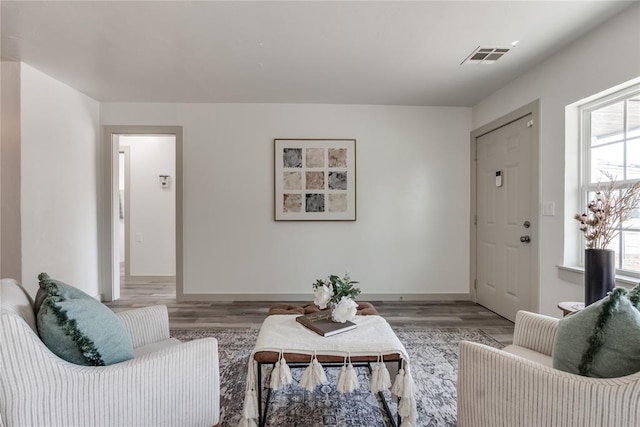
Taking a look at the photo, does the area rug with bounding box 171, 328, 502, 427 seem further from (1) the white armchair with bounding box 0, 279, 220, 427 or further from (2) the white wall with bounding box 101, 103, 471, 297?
(2) the white wall with bounding box 101, 103, 471, 297

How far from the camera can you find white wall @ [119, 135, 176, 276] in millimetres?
5062

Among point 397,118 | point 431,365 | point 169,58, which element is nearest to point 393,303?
point 431,365

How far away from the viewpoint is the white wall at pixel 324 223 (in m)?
3.85

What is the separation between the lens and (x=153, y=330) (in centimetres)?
176

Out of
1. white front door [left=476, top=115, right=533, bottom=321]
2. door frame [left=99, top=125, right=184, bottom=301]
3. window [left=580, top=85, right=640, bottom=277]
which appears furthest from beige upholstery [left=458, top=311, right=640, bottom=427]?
door frame [left=99, top=125, right=184, bottom=301]

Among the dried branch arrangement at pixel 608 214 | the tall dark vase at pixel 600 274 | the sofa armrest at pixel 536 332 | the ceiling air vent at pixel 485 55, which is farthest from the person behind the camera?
the ceiling air vent at pixel 485 55

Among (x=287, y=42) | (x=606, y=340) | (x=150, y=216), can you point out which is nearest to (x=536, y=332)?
(x=606, y=340)

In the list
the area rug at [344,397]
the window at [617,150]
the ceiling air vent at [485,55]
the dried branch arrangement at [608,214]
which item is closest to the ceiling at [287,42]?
the ceiling air vent at [485,55]

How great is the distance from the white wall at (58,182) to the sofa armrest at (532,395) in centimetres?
370

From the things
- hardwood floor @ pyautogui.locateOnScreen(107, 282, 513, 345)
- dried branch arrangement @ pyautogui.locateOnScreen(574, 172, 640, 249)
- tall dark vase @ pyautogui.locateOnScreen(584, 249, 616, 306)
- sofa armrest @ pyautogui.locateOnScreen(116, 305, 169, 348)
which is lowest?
hardwood floor @ pyautogui.locateOnScreen(107, 282, 513, 345)

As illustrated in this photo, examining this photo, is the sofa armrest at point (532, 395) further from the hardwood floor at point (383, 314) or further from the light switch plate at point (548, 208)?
the light switch plate at point (548, 208)

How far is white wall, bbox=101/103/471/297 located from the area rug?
4.53 feet

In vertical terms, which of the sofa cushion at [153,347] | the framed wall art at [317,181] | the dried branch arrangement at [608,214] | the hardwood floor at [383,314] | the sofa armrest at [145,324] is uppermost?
the framed wall art at [317,181]

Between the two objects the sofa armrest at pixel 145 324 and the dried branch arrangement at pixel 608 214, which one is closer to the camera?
the sofa armrest at pixel 145 324
